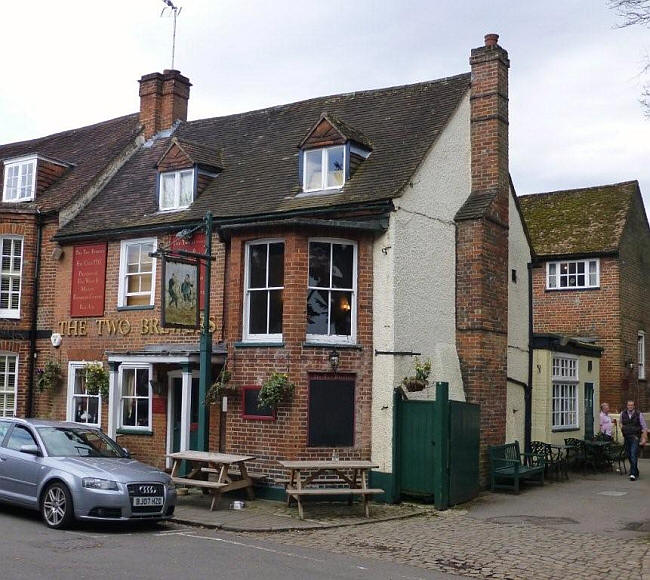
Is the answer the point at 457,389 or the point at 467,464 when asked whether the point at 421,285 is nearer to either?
the point at 457,389

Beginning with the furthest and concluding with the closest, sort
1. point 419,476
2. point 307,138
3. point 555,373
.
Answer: point 555,373 < point 307,138 < point 419,476

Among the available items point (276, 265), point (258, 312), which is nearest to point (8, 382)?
point (258, 312)

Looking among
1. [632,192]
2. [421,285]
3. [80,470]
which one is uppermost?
[632,192]

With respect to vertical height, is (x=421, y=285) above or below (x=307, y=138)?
below

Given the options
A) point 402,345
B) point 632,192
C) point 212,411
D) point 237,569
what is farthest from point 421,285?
point 632,192

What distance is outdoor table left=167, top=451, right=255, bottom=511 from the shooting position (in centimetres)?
1347

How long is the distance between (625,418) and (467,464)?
18.3ft

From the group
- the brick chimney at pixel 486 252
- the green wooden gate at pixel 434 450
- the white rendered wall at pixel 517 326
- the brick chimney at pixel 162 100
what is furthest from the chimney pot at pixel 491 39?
the brick chimney at pixel 162 100

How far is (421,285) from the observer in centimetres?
1586

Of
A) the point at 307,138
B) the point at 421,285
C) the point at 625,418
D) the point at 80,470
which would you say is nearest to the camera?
the point at 80,470

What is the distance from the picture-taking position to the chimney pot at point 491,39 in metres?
17.9

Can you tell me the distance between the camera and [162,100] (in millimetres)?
23125

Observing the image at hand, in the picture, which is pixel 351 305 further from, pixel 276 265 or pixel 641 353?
pixel 641 353

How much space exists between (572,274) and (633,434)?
9883 millimetres
